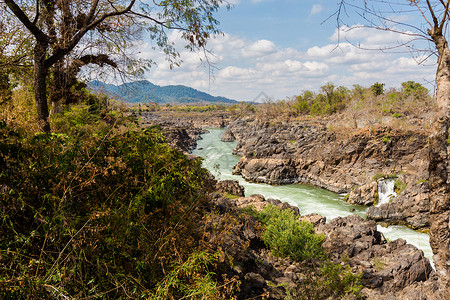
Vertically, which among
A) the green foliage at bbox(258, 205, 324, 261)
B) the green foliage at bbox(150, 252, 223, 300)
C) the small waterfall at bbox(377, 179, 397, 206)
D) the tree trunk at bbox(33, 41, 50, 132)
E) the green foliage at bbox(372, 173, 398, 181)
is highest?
the tree trunk at bbox(33, 41, 50, 132)

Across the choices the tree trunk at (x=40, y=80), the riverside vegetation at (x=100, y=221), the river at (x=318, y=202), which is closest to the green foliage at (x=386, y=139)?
the river at (x=318, y=202)

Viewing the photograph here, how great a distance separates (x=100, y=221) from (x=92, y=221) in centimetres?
9

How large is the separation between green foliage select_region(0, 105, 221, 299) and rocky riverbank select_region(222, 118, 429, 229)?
1795 cm

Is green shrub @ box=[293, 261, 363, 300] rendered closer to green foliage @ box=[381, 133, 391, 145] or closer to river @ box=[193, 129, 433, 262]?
river @ box=[193, 129, 433, 262]

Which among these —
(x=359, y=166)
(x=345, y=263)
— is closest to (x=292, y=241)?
(x=345, y=263)

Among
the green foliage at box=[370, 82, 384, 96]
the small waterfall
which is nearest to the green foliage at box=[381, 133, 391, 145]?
the small waterfall

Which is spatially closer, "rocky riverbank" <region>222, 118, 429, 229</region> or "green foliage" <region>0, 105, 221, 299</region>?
"green foliage" <region>0, 105, 221, 299</region>

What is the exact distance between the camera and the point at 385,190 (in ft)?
70.3

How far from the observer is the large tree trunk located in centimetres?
346

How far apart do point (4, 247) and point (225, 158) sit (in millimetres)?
40545

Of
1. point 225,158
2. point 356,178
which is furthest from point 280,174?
point 225,158

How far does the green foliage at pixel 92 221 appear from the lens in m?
2.56

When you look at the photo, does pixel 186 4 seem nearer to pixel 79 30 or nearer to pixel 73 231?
pixel 79 30

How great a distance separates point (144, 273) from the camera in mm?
2965
